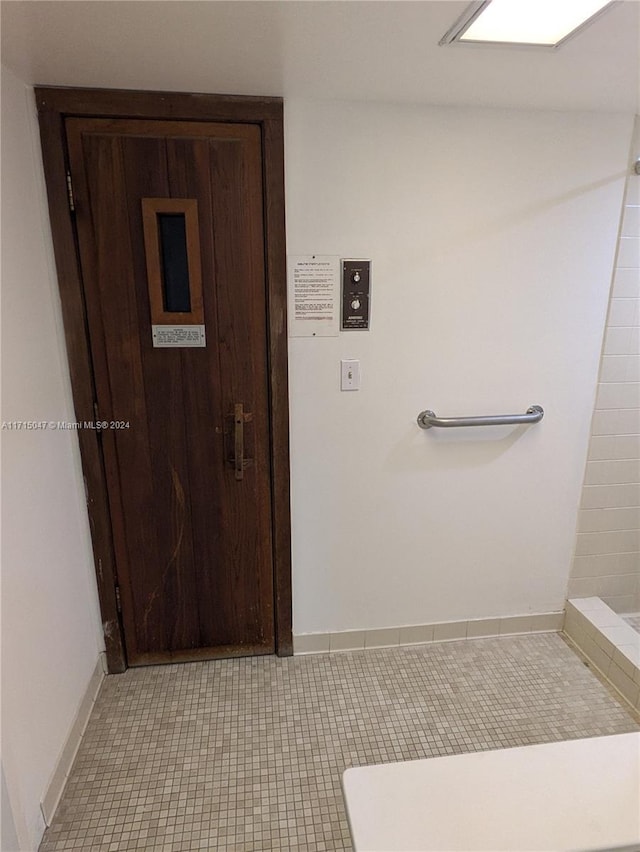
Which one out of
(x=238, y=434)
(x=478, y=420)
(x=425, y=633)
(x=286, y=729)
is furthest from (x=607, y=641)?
(x=238, y=434)

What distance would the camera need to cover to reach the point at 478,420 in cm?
184

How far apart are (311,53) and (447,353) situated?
1024 mm

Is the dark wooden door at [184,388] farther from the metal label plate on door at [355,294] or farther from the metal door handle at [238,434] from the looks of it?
the metal label plate on door at [355,294]

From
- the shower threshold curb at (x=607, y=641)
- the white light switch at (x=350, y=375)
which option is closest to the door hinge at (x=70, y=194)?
the white light switch at (x=350, y=375)

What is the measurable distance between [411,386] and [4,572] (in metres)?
1.40

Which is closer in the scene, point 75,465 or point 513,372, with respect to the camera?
point 75,465

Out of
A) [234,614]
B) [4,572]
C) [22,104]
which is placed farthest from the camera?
[234,614]

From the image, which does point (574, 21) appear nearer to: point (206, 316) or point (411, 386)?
point (411, 386)

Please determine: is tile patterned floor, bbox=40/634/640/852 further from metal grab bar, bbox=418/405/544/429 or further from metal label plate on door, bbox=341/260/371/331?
metal label plate on door, bbox=341/260/371/331

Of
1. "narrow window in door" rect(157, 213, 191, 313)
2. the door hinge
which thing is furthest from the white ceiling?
"narrow window in door" rect(157, 213, 191, 313)

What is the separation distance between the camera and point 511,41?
3.87ft

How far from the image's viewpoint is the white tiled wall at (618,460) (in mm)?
1835

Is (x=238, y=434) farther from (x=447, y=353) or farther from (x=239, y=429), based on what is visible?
(x=447, y=353)

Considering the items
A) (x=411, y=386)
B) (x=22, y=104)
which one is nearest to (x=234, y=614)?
(x=411, y=386)
